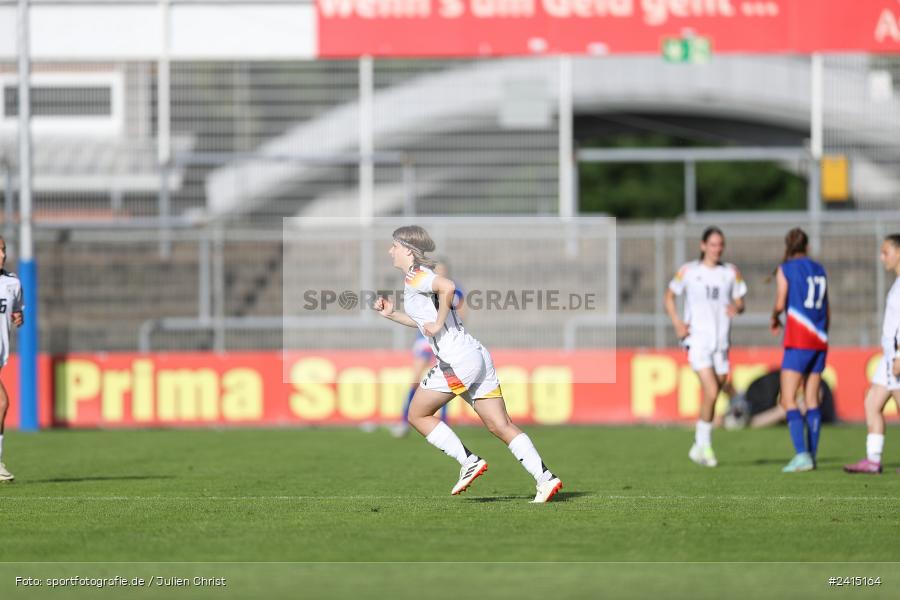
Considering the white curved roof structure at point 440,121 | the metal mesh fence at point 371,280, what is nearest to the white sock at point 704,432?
the metal mesh fence at point 371,280

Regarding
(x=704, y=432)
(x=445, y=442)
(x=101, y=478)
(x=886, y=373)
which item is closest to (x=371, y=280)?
(x=704, y=432)

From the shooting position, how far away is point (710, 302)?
14.9 m

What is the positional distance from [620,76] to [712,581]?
20979 mm

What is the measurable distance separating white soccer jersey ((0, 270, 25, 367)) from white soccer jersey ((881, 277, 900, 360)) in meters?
7.58

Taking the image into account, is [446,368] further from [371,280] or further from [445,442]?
[371,280]

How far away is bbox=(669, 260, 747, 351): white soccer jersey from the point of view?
14797 millimetres

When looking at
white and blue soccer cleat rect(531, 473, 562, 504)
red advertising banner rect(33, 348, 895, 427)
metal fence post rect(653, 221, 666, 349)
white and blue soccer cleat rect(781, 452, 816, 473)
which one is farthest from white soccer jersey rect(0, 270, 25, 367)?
metal fence post rect(653, 221, 666, 349)

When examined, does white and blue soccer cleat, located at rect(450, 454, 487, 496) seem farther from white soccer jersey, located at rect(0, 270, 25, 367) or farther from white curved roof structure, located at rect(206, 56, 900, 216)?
white curved roof structure, located at rect(206, 56, 900, 216)

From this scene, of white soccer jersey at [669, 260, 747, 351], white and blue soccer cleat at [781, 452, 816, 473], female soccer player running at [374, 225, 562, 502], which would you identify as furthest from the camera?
white soccer jersey at [669, 260, 747, 351]

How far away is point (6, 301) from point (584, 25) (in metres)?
13.1

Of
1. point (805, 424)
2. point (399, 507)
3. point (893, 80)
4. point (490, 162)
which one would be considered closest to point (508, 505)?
point (399, 507)

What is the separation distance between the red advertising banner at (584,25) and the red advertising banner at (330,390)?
5.36 metres

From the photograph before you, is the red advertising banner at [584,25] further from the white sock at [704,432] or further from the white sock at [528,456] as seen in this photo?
the white sock at [528,456]

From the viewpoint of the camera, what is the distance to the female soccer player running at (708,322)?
14656 millimetres
